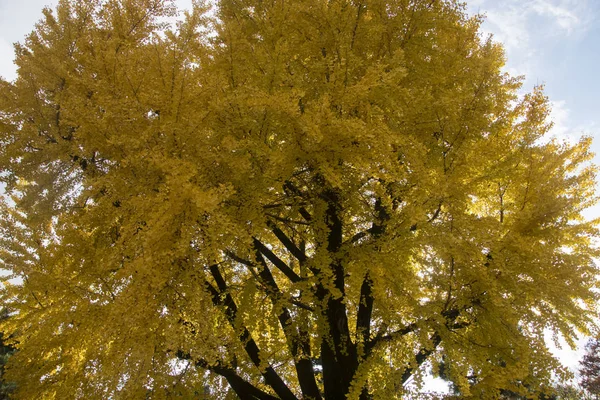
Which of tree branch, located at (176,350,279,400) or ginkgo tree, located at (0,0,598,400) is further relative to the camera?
tree branch, located at (176,350,279,400)

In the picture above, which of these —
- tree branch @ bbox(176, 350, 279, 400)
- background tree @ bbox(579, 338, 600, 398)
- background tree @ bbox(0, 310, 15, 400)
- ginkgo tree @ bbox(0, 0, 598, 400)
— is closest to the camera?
ginkgo tree @ bbox(0, 0, 598, 400)

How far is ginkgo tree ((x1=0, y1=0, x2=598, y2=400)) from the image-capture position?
8.51 ft

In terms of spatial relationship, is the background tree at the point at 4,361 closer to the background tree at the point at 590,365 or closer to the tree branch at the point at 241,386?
the tree branch at the point at 241,386

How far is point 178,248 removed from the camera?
7.79 ft

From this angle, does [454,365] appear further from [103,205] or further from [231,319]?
[103,205]

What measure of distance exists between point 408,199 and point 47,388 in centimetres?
395

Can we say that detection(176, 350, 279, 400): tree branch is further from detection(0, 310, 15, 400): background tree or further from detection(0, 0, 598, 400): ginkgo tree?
detection(0, 310, 15, 400): background tree

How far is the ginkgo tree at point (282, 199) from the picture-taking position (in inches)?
102

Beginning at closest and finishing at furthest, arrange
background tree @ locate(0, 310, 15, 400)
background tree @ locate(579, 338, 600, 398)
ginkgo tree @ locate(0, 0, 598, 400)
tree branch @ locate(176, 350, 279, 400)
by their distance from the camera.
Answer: ginkgo tree @ locate(0, 0, 598, 400), tree branch @ locate(176, 350, 279, 400), background tree @ locate(0, 310, 15, 400), background tree @ locate(579, 338, 600, 398)

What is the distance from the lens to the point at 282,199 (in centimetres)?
343

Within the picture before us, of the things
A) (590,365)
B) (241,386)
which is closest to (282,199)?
(241,386)

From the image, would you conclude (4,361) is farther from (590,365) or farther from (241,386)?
(590,365)

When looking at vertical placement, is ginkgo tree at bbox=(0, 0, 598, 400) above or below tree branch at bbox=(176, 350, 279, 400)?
above

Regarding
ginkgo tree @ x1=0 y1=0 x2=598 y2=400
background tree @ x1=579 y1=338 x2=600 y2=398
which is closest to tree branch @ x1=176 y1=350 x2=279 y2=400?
ginkgo tree @ x1=0 y1=0 x2=598 y2=400
